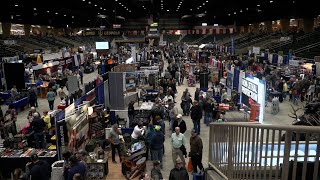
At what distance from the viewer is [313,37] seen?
35.4 metres

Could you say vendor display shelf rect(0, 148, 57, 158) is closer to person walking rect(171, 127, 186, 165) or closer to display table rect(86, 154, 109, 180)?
display table rect(86, 154, 109, 180)

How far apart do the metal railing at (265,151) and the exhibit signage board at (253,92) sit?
6.86 metres

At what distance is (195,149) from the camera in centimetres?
809

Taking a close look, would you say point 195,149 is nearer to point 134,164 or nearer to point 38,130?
point 134,164

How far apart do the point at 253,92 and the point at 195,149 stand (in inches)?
216

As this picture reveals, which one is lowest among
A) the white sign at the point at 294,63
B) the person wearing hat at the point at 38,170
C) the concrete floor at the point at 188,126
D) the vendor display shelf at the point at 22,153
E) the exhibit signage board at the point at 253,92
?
the concrete floor at the point at 188,126

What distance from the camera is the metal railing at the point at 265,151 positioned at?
9.83 ft

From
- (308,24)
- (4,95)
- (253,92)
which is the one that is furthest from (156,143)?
(308,24)

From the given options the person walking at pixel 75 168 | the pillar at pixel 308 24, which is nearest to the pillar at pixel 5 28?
the pillar at pixel 308 24

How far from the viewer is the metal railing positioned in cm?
300

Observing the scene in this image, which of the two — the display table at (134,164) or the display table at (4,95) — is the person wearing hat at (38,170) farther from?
the display table at (4,95)

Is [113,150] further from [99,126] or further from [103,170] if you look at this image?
[99,126]

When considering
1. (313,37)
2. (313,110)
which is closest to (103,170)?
(313,110)

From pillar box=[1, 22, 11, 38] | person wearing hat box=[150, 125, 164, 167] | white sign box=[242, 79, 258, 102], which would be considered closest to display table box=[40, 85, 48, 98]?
white sign box=[242, 79, 258, 102]
